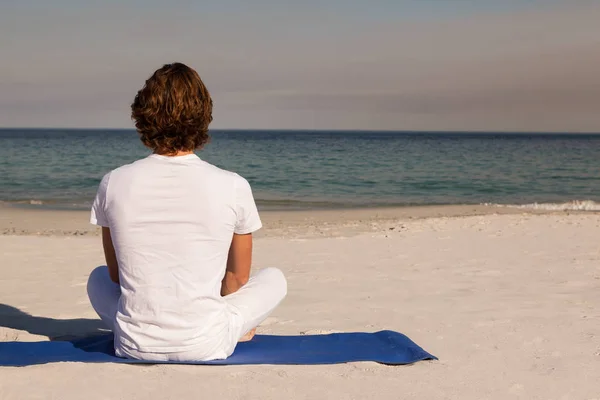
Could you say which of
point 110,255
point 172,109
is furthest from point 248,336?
point 172,109

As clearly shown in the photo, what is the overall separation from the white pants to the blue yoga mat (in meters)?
0.14

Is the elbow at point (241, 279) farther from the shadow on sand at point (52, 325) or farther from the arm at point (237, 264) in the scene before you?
the shadow on sand at point (52, 325)

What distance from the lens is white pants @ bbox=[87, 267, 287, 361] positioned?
3.46 meters

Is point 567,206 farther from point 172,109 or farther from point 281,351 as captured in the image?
point 172,109

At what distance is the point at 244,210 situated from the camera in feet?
10.4

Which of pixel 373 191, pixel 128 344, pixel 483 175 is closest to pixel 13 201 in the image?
pixel 373 191

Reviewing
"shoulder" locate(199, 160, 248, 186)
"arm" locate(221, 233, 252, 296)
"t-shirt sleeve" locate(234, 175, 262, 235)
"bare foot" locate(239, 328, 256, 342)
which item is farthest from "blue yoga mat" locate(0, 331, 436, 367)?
"shoulder" locate(199, 160, 248, 186)

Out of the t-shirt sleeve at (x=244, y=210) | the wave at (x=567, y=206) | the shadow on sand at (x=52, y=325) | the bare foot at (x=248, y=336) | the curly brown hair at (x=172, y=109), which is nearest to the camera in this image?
the curly brown hair at (x=172, y=109)

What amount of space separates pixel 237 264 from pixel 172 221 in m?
0.53

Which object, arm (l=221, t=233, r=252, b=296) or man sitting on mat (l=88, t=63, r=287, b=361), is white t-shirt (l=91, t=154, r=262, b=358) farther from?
arm (l=221, t=233, r=252, b=296)

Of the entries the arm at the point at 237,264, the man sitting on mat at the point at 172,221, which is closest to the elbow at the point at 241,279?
the arm at the point at 237,264

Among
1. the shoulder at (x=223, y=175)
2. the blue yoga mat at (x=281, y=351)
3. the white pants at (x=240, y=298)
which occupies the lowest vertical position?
the blue yoga mat at (x=281, y=351)

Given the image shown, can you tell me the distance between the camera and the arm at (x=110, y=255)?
3.29m

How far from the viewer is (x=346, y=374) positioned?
11.4 feet
